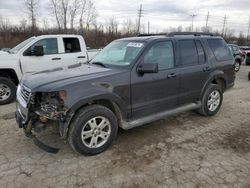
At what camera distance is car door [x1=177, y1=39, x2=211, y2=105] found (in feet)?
14.9

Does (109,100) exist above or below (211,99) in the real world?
above

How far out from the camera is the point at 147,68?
369cm

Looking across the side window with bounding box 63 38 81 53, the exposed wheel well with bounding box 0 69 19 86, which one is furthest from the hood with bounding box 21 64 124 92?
the side window with bounding box 63 38 81 53

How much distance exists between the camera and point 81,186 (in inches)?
114

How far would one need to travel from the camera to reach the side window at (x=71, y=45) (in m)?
7.54

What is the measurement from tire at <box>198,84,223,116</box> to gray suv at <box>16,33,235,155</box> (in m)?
0.02

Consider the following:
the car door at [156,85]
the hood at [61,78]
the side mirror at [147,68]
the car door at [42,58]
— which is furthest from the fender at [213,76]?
the car door at [42,58]

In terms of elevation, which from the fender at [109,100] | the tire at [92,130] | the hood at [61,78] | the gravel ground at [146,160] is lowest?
the gravel ground at [146,160]

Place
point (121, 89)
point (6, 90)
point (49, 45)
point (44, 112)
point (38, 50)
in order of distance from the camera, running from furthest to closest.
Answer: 1. point (49, 45)
2. point (38, 50)
3. point (6, 90)
4. point (121, 89)
5. point (44, 112)

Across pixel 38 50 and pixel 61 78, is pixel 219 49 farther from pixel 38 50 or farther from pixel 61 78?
pixel 38 50

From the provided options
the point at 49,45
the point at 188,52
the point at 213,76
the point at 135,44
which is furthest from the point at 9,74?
the point at 213,76

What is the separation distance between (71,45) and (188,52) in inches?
174

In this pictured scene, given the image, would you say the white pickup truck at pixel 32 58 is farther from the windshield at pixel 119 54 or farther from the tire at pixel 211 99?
the tire at pixel 211 99

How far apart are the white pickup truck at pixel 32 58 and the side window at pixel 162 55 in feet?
11.7
